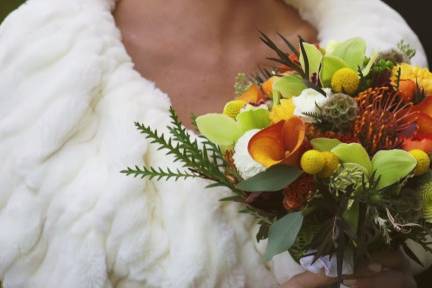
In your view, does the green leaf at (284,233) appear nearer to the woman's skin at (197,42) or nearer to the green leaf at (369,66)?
the green leaf at (369,66)

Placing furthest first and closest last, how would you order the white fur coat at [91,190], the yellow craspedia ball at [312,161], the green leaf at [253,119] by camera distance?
the white fur coat at [91,190]
the green leaf at [253,119]
the yellow craspedia ball at [312,161]

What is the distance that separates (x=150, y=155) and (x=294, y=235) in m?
0.34

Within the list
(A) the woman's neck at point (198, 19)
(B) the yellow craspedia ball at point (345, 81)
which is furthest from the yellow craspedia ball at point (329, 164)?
(A) the woman's neck at point (198, 19)

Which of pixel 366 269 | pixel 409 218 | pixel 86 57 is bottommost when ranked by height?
pixel 366 269

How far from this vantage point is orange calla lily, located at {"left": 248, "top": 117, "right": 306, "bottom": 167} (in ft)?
2.50

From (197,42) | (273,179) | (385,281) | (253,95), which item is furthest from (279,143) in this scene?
(197,42)

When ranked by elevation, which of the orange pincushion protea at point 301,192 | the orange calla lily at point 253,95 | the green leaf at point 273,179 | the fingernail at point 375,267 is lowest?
the fingernail at point 375,267

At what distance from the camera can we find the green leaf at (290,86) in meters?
0.86

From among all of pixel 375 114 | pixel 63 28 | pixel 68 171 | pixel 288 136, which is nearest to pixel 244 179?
pixel 288 136

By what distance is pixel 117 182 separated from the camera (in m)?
0.95

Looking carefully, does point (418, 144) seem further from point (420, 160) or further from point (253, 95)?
point (253, 95)

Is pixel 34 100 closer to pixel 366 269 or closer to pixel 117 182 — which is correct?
pixel 117 182

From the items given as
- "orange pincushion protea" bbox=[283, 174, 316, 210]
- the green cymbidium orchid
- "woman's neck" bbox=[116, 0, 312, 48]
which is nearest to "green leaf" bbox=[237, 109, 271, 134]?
the green cymbidium orchid

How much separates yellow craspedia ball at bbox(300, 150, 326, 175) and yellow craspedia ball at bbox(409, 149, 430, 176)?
0.12 meters
